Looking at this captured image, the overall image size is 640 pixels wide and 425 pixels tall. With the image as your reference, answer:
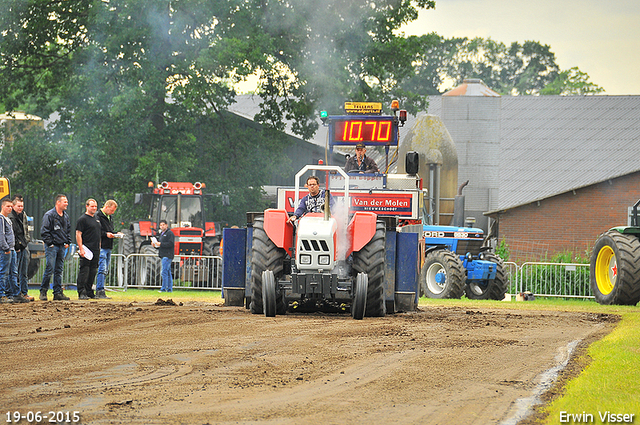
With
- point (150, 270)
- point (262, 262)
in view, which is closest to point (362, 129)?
point (262, 262)

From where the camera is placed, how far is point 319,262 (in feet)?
38.9

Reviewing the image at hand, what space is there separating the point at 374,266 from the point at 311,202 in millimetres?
1277

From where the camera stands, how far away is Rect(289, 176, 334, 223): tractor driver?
1262 centimetres

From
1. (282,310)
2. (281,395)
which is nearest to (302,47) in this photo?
(282,310)


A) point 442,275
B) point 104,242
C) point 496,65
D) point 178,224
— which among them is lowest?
point 442,275

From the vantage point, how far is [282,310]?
12.7m

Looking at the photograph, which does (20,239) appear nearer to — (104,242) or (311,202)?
(104,242)

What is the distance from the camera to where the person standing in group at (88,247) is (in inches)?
664

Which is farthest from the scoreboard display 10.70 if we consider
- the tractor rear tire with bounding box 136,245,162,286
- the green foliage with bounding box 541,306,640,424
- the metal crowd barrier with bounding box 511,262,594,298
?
the tractor rear tire with bounding box 136,245,162,286

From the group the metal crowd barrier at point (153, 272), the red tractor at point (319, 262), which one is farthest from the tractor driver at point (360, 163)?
the metal crowd barrier at point (153, 272)

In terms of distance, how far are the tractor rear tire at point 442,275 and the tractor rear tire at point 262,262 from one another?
826 centimetres

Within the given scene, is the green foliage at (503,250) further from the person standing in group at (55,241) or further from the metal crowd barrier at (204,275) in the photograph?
the person standing in group at (55,241)

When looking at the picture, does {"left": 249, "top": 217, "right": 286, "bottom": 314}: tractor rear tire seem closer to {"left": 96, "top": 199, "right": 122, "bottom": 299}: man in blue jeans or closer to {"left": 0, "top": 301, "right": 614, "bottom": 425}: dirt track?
{"left": 0, "top": 301, "right": 614, "bottom": 425}: dirt track

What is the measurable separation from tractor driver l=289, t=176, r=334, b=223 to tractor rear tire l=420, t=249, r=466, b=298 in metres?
8.09
